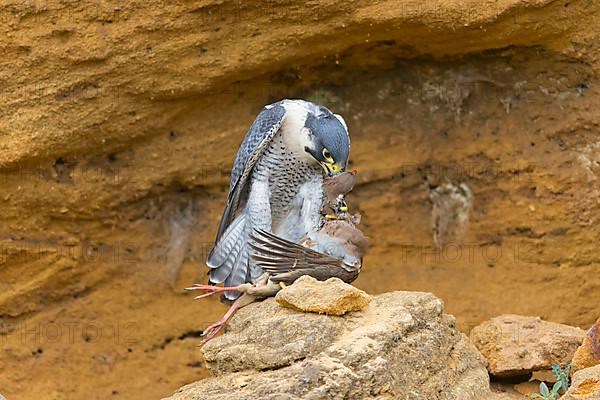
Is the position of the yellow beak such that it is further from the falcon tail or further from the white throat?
the falcon tail

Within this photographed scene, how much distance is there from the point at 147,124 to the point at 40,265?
3.71 feet

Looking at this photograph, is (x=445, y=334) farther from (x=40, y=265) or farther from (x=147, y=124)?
(x=40, y=265)

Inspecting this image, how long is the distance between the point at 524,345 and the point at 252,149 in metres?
→ 1.74

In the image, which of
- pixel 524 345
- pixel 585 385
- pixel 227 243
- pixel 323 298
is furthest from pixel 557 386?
pixel 227 243

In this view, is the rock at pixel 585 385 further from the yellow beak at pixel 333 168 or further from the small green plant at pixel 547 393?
the yellow beak at pixel 333 168

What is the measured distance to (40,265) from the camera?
6.75m

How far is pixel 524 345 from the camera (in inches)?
199

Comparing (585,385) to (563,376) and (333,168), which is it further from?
(333,168)

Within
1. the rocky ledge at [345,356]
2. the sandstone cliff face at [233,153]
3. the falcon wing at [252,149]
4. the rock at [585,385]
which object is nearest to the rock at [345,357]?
the rocky ledge at [345,356]

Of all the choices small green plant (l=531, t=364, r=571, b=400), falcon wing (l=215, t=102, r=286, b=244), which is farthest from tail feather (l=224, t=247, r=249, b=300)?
small green plant (l=531, t=364, r=571, b=400)

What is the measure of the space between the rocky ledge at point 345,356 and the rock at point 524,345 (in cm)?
25

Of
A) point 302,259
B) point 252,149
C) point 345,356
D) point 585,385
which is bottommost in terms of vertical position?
point 585,385

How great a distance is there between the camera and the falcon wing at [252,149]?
18.7 ft

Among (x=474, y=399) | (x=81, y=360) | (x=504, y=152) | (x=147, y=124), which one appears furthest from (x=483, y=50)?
(x=81, y=360)
